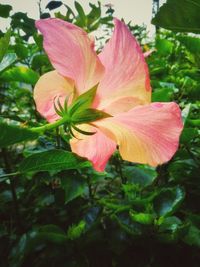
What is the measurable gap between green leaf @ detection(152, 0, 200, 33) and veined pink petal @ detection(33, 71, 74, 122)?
0.18 metres

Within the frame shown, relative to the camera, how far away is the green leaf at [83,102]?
Result: 0.49 m

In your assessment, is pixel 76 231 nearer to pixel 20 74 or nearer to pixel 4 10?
pixel 20 74

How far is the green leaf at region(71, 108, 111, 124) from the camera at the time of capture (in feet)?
1.56

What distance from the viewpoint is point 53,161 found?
1.93 feet

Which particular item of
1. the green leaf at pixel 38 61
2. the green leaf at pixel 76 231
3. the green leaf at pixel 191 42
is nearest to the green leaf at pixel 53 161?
the green leaf at pixel 76 231

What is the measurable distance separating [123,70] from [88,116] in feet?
0.27

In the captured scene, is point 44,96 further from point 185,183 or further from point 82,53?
point 185,183

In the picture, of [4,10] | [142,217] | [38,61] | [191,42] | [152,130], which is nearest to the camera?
→ [152,130]

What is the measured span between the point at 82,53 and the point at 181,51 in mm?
1499

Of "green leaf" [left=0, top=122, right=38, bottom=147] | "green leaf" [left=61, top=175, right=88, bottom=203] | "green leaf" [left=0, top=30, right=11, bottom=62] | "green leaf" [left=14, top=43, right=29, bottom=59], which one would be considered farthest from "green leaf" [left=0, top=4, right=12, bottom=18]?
"green leaf" [left=0, top=122, right=38, bottom=147]

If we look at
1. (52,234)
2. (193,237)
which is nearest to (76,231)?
(52,234)

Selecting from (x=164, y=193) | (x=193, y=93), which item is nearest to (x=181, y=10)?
(x=164, y=193)

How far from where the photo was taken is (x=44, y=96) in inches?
21.6

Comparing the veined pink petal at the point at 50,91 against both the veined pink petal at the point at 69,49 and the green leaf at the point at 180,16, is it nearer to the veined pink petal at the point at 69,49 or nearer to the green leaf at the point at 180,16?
the veined pink petal at the point at 69,49
